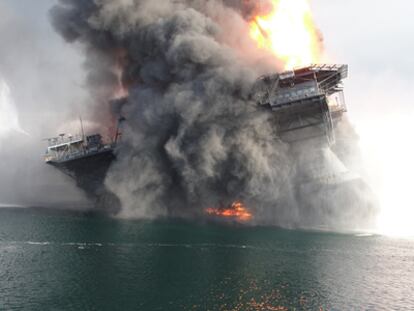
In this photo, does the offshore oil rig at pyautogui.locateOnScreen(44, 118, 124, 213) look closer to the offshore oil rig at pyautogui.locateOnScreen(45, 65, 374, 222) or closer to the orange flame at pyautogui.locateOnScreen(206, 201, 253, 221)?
the orange flame at pyautogui.locateOnScreen(206, 201, 253, 221)

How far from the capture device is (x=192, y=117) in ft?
221

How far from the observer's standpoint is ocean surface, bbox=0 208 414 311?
39.2 metres

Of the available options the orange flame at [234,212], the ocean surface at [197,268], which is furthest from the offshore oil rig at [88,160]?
the orange flame at [234,212]

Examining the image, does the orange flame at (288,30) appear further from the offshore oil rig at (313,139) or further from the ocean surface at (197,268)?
the ocean surface at (197,268)

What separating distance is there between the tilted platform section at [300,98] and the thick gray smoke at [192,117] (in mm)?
1875

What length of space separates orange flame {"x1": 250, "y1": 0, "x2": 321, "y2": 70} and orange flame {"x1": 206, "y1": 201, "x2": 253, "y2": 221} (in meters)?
25.0

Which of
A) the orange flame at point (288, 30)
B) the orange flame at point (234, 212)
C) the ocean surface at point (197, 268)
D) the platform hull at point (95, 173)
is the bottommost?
the ocean surface at point (197, 268)

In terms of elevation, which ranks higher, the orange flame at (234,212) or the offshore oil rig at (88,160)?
the offshore oil rig at (88,160)

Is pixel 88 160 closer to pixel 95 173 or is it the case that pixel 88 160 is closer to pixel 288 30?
pixel 95 173

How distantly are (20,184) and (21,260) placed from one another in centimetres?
5854

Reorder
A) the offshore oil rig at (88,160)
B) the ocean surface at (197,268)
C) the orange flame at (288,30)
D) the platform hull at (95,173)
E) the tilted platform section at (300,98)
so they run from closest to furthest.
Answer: the ocean surface at (197,268) < the tilted platform section at (300,98) < the orange flame at (288,30) < the offshore oil rig at (88,160) < the platform hull at (95,173)

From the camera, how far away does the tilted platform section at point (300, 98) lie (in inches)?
2574

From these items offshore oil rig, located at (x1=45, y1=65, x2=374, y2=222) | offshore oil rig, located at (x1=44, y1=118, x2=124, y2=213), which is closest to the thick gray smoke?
offshore oil rig, located at (x1=45, y1=65, x2=374, y2=222)

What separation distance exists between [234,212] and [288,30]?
104ft
